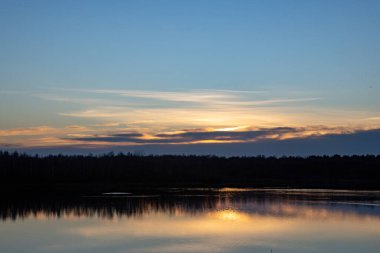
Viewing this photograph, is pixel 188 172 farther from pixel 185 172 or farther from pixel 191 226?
pixel 191 226

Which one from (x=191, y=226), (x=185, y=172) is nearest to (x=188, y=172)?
(x=185, y=172)

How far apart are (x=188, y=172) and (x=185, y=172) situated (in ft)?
1.45

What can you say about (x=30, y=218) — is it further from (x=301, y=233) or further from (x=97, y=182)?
(x=97, y=182)

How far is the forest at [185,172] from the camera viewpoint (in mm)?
55094

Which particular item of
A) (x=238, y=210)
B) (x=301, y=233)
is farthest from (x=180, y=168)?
(x=301, y=233)

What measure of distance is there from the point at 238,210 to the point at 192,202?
5636mm

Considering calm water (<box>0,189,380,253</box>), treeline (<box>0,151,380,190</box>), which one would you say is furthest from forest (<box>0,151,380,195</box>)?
calm water (<box>0,189,380,253</box>)

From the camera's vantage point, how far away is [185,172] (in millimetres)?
65500

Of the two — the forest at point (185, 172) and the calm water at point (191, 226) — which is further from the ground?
the forest at point (185, 172)

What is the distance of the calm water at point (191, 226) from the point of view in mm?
15719

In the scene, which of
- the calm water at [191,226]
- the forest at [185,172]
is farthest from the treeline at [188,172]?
the calm water at [191,226]

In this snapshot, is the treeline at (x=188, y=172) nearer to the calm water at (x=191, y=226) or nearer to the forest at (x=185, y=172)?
the forest at (x=185, y=172)

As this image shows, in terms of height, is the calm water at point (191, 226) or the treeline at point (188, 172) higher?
the treeline at point (188, 172)

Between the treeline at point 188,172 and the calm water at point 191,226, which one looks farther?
the treeline at point 188,172
